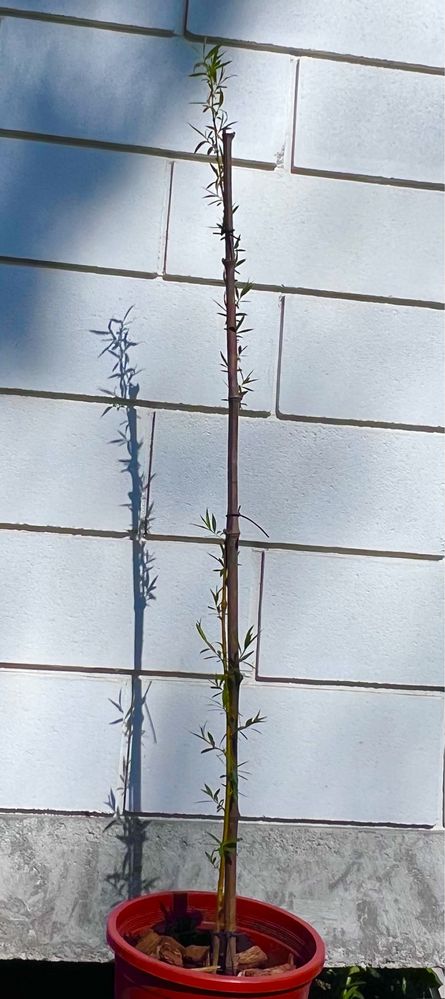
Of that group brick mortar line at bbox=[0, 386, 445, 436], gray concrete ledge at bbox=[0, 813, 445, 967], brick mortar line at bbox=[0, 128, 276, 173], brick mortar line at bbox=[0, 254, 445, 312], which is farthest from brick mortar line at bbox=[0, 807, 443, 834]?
brick mortar line at bbox=[0, 128, 276, 173]

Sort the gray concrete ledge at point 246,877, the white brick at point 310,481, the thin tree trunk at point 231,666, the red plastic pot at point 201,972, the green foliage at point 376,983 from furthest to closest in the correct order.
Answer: the green foliage at point 376,983 < the white brick at point 310,481 < the gray concrete ledge at point 246,877 < the thin tree trunk at point 231,666 < the red plastic pot at point 201,972

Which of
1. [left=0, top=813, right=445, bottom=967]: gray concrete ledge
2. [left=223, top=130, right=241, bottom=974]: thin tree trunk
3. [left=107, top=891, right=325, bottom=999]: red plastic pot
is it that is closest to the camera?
[left=107, top=891, right=325, bottom=999]: red plastic pot

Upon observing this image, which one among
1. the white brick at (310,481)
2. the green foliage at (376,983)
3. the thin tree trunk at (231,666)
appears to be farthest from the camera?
the green foliage at (376,983)

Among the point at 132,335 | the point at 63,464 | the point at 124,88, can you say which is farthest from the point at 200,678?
the point at 124,88

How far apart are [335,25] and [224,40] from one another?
0.95 ft

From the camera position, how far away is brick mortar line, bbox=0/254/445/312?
7.11ft

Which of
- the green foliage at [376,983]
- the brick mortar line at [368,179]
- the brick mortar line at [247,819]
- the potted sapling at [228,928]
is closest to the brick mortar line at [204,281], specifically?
the brick mortar line at [368,179]

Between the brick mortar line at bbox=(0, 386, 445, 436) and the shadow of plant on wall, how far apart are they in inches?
1.3

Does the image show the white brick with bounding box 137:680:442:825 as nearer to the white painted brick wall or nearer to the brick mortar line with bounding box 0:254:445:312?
the white painted brick wall

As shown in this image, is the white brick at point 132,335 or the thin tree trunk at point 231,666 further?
the white brick at point 132,335

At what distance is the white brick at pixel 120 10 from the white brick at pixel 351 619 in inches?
52.6

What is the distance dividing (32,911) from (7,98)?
75.8 inches

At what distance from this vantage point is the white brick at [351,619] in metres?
2.18

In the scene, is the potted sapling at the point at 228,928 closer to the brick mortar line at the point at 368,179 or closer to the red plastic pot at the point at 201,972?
the red plastic pot at the point at 201,972
